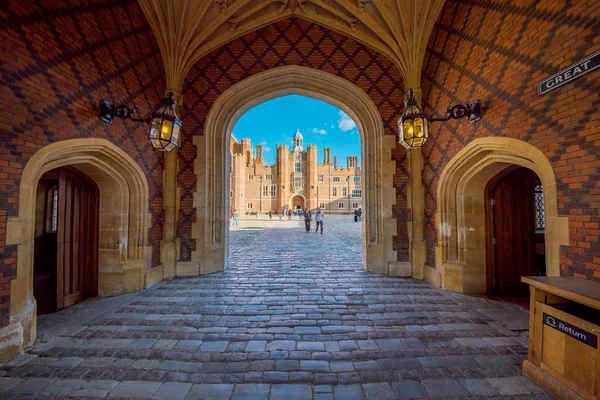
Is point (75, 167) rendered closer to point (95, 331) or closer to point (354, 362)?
point (95, 331)

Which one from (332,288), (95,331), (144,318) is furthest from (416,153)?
(95,331)

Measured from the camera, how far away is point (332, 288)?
4578 millimetres

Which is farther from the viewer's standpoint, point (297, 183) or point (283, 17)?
point (297, 183)

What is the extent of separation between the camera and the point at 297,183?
48969 mm

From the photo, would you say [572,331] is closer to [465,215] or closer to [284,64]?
[465,215]

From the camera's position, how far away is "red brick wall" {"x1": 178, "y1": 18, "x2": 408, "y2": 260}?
18.5ft

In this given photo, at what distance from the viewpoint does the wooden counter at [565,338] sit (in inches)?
70.7

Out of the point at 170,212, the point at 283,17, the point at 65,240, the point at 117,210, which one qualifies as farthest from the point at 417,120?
the point at 65,240

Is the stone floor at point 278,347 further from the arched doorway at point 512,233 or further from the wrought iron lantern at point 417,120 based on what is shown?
the wrought iron lantern at point 417,120

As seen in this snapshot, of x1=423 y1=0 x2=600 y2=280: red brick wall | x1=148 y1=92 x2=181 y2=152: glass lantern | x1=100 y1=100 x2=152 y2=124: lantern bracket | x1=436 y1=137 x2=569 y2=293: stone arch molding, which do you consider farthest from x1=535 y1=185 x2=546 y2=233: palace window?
x1=100 y1=100 x2=152 y2=124: lantern bracket

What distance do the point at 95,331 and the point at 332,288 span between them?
3530 mm

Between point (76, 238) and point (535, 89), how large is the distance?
7.11 m

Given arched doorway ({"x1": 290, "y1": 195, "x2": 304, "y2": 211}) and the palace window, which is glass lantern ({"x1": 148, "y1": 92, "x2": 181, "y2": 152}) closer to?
the palace window

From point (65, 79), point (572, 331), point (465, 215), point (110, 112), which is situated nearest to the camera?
point (572, 331)
